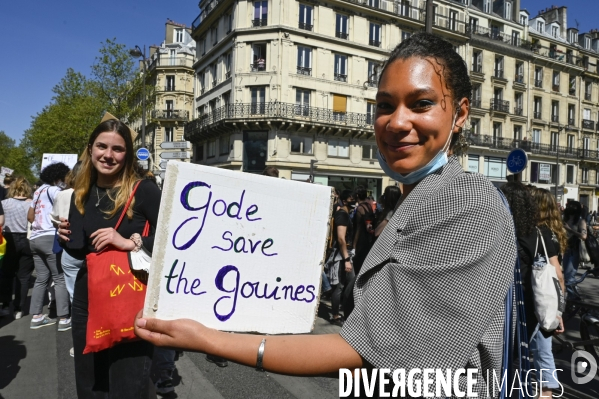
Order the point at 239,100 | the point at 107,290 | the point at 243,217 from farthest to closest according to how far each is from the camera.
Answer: the point at 239,100 < the point at 107,290 < the point at 243,217

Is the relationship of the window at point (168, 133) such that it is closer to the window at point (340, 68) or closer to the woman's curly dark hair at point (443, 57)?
the window at point (340, 68)

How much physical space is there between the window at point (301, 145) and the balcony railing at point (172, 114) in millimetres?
21325

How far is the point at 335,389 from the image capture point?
4.32 m

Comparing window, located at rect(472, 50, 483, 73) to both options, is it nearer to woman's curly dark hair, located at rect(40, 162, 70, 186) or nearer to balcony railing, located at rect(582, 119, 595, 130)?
balcony railing, located at rect(582, 119, 595, 130)

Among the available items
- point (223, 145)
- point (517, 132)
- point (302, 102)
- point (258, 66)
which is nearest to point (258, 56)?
point (258, 66)

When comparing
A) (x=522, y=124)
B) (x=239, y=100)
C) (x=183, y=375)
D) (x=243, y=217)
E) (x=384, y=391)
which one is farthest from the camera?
(x=522, y=124)

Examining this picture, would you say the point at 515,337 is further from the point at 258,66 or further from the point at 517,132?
the point at 517,132

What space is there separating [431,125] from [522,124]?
46.1 metres

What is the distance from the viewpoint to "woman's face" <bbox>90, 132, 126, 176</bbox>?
2578mm

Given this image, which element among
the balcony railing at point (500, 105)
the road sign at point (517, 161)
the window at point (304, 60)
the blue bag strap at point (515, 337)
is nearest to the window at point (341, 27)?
the window at point (304, 60)

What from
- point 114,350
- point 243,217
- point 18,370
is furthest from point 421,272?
point 18,370

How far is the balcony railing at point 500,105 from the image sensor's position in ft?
129

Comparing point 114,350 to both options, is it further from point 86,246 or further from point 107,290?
point 86,246

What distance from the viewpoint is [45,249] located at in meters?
6.44
